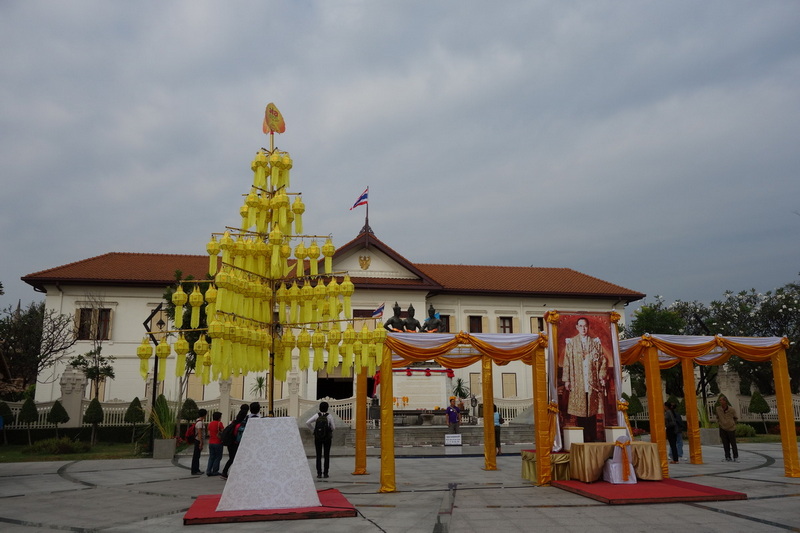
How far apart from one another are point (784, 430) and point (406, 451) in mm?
10656

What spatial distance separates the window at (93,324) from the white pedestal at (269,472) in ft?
84.7

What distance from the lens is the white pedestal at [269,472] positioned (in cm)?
822

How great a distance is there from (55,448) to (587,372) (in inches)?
674

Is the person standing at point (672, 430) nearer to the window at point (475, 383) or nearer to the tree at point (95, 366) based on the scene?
the window at point (475, 383)

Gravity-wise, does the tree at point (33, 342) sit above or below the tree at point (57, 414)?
above

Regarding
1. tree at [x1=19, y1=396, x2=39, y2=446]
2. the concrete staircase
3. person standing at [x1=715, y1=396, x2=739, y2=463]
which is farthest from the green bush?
person standing at [x1=715, y1=396, x2=739, y2=463]

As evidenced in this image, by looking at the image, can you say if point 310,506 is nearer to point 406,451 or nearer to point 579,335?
point 579,335

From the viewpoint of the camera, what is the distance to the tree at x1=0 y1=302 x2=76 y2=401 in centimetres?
2877

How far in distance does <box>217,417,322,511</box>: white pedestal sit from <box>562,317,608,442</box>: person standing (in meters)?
6.07

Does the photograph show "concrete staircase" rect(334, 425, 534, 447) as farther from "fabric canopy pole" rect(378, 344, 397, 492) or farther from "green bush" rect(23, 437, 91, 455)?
"fabric canopy pole" rect(378, 344, 397, 492)

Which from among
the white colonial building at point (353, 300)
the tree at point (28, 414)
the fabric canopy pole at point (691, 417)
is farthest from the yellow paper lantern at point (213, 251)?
the white colonial building at point (353, 300)

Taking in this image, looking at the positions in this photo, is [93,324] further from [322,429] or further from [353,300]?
[322,429]

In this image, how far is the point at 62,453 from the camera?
62.5 ft

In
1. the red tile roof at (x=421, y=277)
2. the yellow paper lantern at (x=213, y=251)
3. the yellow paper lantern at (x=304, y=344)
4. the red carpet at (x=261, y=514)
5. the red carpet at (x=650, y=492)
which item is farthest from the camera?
Result: the red tile roof at (x=421, y=277)
